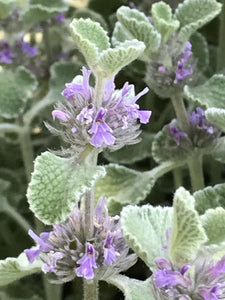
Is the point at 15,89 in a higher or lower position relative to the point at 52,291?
higher

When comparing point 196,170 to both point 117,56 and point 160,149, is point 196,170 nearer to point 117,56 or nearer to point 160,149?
point 160,149

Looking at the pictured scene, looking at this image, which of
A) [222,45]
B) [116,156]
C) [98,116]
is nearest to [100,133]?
[98,116]

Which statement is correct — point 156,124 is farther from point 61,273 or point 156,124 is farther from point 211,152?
point 61,273

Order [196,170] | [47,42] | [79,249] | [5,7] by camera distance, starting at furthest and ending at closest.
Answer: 1. [47,42]
2. [5,7]
3. [196,170]
4. [79,249]

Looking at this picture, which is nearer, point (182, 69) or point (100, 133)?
point (100, 133)

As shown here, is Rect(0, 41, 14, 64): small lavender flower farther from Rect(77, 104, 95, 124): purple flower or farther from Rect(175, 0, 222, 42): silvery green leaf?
Rect(77, 104, 95, 124): purple flower

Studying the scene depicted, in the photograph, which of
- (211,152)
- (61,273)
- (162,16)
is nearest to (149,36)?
(162,16)

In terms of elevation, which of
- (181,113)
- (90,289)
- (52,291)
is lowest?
(52,291)
